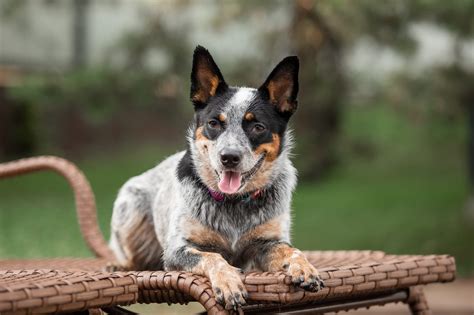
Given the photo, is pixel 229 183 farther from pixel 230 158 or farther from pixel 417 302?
pixel 417 302

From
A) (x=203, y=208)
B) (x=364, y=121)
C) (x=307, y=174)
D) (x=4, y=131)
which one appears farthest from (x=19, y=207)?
(x=203, y=208)

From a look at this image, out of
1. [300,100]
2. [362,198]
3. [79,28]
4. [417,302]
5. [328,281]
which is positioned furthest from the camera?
[79,28]

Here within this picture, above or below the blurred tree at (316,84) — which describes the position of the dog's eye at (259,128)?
below

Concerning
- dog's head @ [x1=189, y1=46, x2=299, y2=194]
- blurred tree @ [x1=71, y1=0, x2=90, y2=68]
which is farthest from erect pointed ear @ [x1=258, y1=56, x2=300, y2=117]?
blurred tree @ [x1=71, y1=0, x2=90, y2=68]

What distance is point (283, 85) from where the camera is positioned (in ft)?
10.00

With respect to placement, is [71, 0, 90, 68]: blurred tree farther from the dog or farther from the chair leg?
the chair leg

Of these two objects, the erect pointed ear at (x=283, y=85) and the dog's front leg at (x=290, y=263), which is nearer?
the dog's front leg at (x=290, y=263)

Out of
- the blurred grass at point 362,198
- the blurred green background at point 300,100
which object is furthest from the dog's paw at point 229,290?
the blurred grass at point 362,198

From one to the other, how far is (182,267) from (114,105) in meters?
5.02

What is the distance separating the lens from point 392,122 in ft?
35.3

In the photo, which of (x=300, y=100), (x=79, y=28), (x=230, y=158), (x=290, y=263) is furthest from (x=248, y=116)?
(x=79, y=28)

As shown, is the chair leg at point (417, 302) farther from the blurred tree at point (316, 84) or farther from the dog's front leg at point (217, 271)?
the blurred tree at point (316, 84)

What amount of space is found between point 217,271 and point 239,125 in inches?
21.4

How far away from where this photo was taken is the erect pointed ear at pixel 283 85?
3023 millimetres
